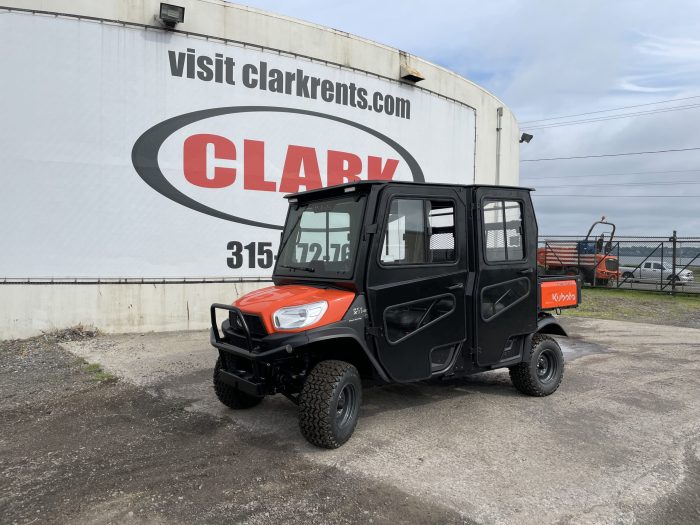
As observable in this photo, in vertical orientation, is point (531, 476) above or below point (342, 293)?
below

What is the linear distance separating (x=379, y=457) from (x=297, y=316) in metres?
1.27

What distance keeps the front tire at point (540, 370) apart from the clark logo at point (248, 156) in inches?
235

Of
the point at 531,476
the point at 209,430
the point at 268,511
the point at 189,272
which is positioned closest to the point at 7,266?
the point at 189,272

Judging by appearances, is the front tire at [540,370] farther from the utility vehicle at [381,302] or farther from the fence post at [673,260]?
the fence post at [673,260]

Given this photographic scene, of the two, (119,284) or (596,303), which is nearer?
(119,284)

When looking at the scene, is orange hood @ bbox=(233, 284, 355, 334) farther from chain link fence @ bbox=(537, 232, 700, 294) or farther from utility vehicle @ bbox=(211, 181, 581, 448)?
chain link fence @ bbox=(537, 232, 700, 294)

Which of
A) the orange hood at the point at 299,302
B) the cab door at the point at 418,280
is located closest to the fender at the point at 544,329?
the cab door at the point at 418,280

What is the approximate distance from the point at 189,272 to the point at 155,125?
2662 millimetres

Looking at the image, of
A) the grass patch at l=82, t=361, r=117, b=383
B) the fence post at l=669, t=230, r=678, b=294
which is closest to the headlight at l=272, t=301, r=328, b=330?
the grass patch at l=82, t=361, r=117, b=383

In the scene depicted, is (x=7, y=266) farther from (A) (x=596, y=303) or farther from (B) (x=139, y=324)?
(A) (x=596, y=303)

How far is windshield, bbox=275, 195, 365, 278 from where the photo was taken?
4.41 meters

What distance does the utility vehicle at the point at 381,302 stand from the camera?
4047 millimetres

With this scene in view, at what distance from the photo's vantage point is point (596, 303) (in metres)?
15.4

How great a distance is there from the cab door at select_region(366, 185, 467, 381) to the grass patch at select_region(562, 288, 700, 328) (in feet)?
30.4
